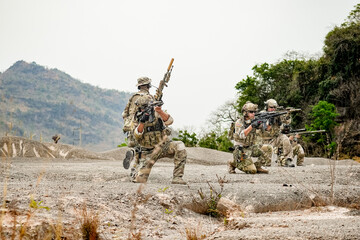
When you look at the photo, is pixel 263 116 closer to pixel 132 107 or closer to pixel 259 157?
pixel 259 157

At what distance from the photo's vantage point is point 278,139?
11766mm

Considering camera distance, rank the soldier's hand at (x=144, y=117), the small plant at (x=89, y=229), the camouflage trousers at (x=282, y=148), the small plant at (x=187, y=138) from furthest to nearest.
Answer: the small plant at (x=187, y=138), the camouflage trousers at (x=282, y=148), the soldier's hand at (x=144, y=117), the small plant at (x=89, y=229)

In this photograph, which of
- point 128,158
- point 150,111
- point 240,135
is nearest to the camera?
point 150,111

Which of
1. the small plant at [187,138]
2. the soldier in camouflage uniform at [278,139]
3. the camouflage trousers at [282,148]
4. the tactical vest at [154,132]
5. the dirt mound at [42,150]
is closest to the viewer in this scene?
the tactical vest at [154,132]

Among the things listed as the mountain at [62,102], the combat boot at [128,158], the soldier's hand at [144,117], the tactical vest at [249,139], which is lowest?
the combat boot at [128,158]

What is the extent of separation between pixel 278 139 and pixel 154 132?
551 centimetres

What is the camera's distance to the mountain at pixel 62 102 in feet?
289

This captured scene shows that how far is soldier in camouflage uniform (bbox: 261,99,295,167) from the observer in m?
11.4

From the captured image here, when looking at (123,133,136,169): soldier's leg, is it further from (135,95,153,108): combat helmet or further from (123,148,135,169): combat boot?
(135,95,153,108): combat helmet

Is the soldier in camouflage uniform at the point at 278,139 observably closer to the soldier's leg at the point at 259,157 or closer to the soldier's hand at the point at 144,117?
the soldier's leg at the point at 259,157

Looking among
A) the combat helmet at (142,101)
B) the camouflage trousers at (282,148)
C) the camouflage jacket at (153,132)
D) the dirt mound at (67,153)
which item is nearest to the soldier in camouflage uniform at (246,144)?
the camouflage trousers at (282,148)

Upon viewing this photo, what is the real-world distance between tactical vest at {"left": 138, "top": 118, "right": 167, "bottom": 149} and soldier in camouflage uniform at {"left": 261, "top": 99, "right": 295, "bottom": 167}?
489 centimetres

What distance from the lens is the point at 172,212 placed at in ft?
16.9

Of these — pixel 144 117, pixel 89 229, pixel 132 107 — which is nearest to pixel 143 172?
pixel 144 117
